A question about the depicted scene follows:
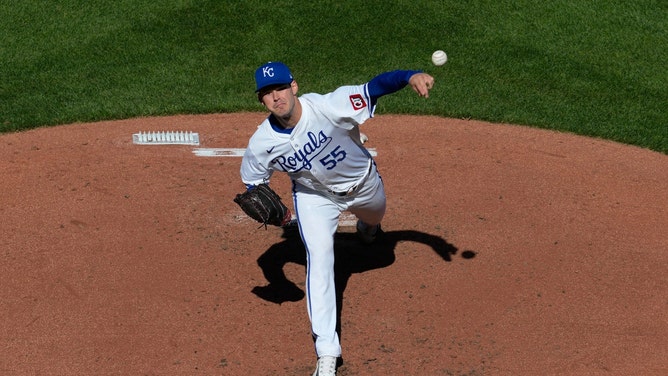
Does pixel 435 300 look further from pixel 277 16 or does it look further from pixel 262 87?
pixel 277 16

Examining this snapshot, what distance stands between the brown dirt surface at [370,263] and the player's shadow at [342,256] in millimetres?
19

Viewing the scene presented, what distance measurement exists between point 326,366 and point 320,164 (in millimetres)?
1417

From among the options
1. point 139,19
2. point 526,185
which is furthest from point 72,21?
point 526,185

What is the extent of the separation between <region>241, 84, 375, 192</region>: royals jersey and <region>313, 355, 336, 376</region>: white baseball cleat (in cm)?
127

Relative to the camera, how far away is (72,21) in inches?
508

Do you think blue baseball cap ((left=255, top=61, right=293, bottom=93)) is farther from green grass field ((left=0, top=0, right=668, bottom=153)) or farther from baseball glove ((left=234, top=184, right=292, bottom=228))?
green grass field ((left=0, top=0, right=668, bottom=153))

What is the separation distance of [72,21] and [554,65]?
21.8ft

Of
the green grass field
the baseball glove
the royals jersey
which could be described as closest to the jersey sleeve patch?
the royals jersey

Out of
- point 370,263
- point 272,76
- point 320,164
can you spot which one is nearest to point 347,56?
point 370,263

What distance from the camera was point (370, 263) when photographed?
25.4 feet

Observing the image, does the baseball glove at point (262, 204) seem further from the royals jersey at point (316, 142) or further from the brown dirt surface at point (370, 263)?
the brown dirt surface at point (370, 263)

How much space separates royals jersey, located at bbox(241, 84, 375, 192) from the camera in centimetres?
642

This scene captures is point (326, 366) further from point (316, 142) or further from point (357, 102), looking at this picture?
point (357, 102)

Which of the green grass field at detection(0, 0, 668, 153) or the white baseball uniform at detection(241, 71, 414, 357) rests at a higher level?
the white baseball uniform at detection(241, 71, 414, 357)
